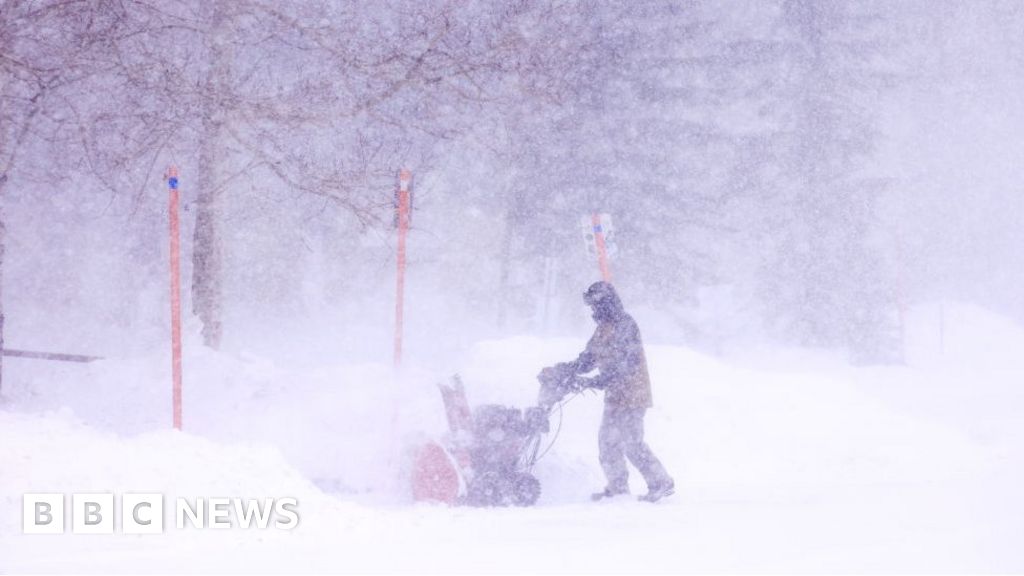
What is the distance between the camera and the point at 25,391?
32.3 ft

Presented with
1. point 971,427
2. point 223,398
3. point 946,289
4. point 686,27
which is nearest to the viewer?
point 223,398

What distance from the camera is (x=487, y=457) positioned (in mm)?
7102

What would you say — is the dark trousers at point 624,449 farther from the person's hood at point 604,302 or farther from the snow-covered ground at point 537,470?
the person's hood at point 604,302

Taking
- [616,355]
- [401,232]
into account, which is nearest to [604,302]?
[616,355]

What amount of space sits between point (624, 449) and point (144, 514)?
145 inches

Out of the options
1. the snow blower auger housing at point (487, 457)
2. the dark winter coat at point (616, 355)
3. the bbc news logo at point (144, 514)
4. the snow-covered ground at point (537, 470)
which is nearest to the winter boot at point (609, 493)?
the snow-covered ground at point (537, 470)

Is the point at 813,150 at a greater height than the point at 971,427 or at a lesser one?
greater

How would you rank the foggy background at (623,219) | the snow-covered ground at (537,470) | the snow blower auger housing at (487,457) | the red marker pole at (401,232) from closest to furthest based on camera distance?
the snow-covered ground at (537,470) < the snow blower auger housing at (487,457) < the red marker pole at (401,232) < the foggy background at (623,219)

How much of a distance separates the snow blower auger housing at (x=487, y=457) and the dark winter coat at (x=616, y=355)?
307 mm

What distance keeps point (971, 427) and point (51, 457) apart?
10.9 m

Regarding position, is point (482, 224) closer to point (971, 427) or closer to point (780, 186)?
point (780, 186)

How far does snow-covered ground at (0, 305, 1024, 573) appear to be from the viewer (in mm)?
5051

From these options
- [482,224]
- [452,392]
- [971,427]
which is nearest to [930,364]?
[971,427]

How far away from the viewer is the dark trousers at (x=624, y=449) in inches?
279
